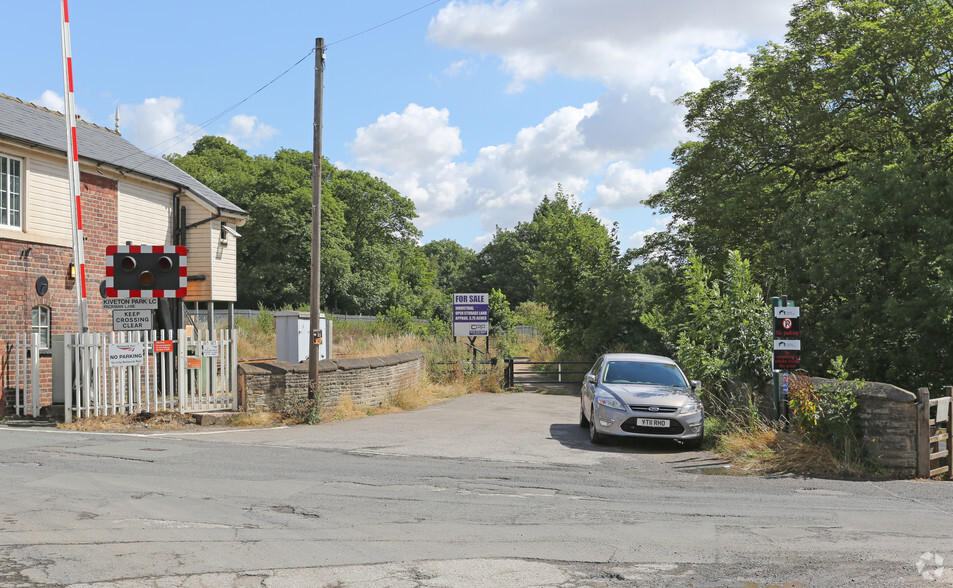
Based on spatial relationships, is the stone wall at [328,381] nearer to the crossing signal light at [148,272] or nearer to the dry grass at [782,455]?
the crossing signal light at [148,272]

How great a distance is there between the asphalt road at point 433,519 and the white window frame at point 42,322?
16.2ft

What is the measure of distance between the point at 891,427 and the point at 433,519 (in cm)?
698

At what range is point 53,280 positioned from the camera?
58.5ft

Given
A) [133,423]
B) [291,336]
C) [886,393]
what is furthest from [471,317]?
[886,393]

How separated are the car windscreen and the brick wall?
10386 mm

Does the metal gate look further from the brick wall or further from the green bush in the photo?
the green bush

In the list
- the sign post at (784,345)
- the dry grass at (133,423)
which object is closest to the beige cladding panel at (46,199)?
the dry grass at (133,423)

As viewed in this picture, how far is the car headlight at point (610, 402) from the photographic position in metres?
14.1

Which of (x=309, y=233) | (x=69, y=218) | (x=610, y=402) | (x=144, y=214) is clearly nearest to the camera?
(x=610, y=402)

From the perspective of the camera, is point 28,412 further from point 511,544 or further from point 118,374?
point 511,544

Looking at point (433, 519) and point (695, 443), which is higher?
point (433, 519)

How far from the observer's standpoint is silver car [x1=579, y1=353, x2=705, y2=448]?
13883 mm

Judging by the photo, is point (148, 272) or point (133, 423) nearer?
point (148, 272)

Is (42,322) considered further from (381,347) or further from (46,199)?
(381,347)
